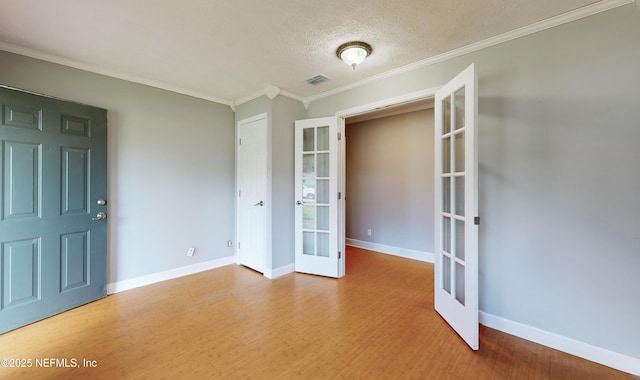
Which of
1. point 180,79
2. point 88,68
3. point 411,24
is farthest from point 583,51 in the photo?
point 88,68

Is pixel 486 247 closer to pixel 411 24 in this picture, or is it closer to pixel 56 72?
pixel 411 24

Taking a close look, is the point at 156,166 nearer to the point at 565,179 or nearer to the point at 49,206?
the point at 49,206

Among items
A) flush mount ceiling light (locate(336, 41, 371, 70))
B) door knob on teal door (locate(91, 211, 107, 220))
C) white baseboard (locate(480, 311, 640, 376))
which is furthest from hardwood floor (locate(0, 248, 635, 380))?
flush mount ceiling light (locate(336, 41, 371, 70))

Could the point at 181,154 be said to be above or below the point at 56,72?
below

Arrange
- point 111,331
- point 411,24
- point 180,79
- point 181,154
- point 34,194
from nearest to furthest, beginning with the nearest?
1. point 411,24
2. point 111,331
3. point 34,194
4. point 180,79
5. point 181,154

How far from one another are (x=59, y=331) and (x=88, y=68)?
8.75 feet

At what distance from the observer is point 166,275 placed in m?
3.31

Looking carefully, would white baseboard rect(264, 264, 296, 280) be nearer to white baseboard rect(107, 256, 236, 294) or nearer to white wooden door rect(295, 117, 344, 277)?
white wooden door rect(295, 117, 344, 277)

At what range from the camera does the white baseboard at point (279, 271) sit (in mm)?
3361

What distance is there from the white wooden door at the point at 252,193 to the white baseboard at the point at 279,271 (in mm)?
133

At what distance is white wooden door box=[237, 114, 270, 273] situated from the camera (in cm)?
351

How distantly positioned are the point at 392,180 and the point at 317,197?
1769 mm

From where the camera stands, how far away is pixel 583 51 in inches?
73.0

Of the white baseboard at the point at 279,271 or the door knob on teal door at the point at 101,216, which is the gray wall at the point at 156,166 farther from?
the white baseboard at the point at 279,271
